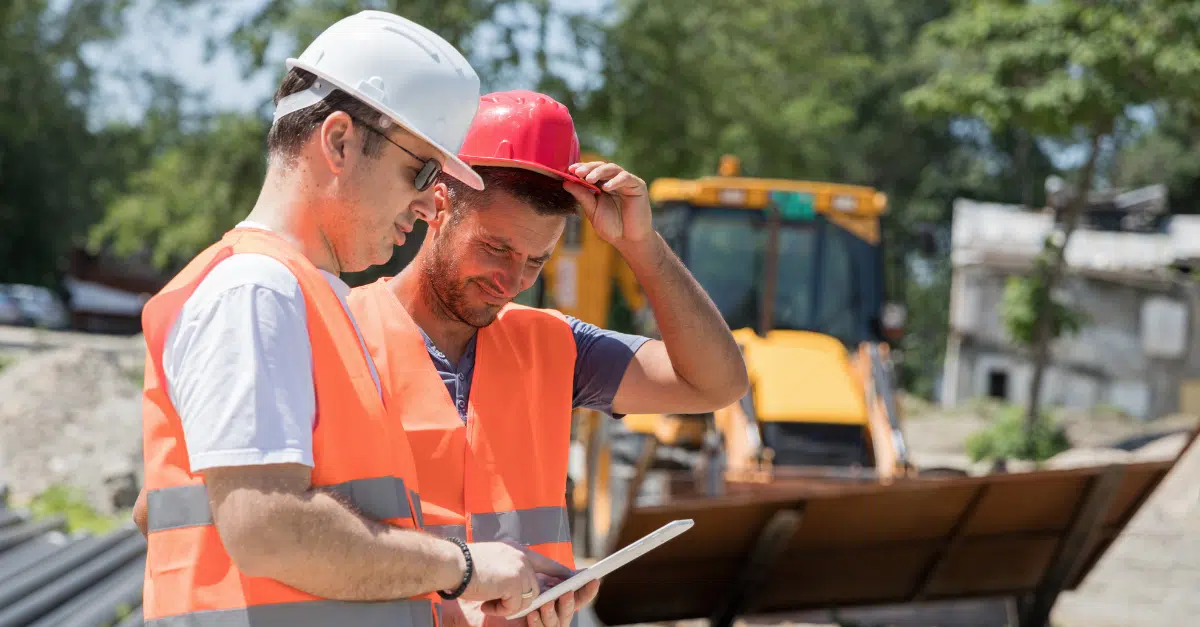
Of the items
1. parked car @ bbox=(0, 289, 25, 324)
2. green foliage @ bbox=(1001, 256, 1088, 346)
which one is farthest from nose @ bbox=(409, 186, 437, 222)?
parked car @ bbox=(0, 289, 25, 324)

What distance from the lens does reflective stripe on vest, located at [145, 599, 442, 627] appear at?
147cm

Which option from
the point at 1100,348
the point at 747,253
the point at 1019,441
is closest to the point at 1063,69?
the point at 1019,441

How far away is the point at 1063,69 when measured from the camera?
15844 mm

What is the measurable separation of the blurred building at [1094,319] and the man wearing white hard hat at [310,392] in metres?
23.0

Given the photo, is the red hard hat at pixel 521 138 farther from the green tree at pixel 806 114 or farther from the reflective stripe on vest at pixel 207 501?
the green tree at pixel 806 114

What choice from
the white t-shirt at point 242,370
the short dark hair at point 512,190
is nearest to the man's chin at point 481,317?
the short dark hair at point 512,190

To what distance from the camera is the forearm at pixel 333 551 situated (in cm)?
140

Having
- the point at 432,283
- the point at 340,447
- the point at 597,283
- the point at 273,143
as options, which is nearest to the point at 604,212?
the point at 432,283

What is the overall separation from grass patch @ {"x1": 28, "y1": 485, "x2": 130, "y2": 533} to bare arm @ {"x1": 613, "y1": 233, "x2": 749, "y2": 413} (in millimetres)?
5942

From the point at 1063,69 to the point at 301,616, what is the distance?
53.0 feet

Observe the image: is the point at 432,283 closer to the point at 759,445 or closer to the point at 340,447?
the point at 340,447

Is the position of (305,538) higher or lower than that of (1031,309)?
higher

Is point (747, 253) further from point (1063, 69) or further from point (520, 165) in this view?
point (1063, 69)

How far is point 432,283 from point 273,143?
0.63m
